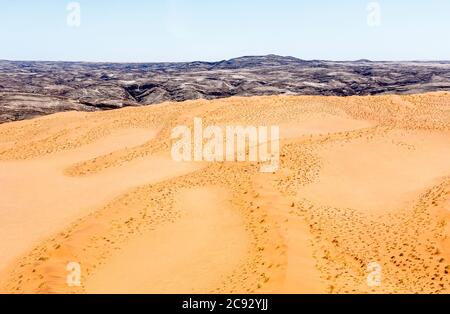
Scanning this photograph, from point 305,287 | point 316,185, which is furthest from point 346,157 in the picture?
point 305,287

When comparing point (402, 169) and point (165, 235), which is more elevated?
point (402, 169)

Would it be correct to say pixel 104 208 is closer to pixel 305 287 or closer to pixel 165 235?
pixel 165 235

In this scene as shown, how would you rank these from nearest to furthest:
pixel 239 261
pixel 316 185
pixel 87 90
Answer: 1. pixel 239 261
2. pixel 316 185
3. pixel 87 90

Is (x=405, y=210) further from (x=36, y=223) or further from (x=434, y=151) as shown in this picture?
(x=36, y=223)

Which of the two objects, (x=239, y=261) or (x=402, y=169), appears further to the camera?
(x=402, y=169)
